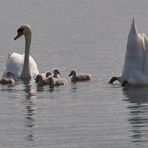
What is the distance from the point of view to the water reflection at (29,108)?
15.6 metres

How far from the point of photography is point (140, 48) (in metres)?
21.6

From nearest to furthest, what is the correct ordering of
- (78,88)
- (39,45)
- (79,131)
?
(79,131) → (78,88) → (39,45)

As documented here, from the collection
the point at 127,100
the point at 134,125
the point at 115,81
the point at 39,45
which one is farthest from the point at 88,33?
the point at 134,125

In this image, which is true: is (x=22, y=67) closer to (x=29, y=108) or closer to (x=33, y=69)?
(x=33, y=69)

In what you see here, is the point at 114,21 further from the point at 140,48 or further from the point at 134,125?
the point at 134,125

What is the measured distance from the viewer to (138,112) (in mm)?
17547

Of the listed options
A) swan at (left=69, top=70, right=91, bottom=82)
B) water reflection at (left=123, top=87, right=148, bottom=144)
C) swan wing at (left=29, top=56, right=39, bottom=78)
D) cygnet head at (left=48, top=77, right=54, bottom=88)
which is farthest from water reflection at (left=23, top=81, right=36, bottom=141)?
water reflection at (left=123, top=87, right=148, bottom=144)

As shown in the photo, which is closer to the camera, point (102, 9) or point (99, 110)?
point (99, 110)

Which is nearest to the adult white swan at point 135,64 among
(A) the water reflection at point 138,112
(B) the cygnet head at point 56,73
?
(A) the water reflection at point 138,112

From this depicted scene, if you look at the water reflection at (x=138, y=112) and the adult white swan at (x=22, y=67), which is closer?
the water reflection at (x=138, y=112)

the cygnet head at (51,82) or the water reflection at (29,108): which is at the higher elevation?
the cygnet head at (51,82)

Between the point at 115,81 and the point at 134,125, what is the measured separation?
6408 mm

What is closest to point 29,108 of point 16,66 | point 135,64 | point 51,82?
point 51,82

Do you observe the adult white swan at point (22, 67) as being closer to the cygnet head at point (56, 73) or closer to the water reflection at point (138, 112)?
the cygnet head at point (56, 73)
